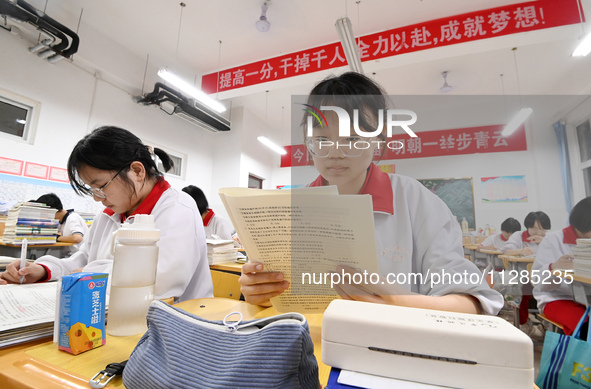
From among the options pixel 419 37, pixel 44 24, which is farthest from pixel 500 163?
pixel 44 24

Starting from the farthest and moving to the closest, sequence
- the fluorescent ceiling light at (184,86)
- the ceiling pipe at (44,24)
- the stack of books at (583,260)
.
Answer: the fluorescent ceiling light at (184,86), the ceiling pipe at (44,24), the stack of books at (583,260)

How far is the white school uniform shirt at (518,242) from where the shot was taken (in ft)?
2.16

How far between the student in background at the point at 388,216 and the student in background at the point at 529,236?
0.35 ft

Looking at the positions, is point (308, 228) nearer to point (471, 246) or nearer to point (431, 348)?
point (431, 348)

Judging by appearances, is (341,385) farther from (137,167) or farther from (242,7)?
(242,7)

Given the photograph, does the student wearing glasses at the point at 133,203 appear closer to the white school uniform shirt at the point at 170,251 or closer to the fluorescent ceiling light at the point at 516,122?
the white school uniform shirt at the point at 170,251

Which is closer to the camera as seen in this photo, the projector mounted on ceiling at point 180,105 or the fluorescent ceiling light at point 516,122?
the fluorescent ceiling light at point 516,122

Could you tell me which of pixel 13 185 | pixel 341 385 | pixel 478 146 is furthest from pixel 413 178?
pixel 13 185

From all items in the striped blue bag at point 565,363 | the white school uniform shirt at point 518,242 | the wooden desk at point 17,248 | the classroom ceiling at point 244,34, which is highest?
the classroom ceiling at point 244,34

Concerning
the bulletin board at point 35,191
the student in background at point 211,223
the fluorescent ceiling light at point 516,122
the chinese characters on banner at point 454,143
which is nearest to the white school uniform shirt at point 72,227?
the bulletin board at point 35,191

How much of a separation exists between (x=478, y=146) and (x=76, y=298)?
101cm

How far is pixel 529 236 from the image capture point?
27.3 inches

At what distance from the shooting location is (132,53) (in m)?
4.51

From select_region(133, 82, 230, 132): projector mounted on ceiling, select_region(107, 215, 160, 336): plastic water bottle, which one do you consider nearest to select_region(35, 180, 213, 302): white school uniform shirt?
select_region(107, 215, 160, 336): plastic water bottle
